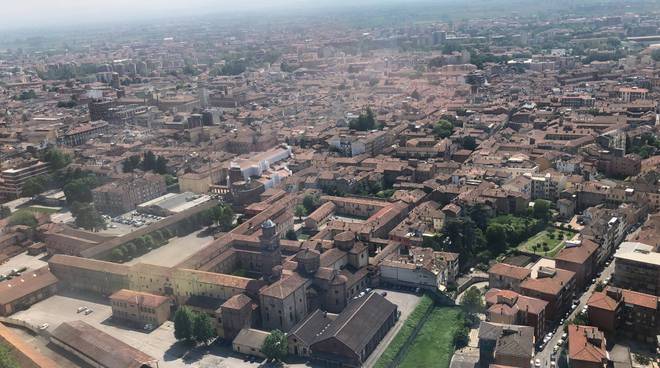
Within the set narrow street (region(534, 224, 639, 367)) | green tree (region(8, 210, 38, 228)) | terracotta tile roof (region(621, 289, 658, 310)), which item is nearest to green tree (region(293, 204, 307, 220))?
green tree (region(8, 210, 38, 228))

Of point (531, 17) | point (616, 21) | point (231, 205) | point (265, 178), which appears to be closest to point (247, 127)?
point (265, 178)

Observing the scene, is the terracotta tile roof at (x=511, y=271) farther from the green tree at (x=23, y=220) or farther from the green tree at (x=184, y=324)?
the green tree at (x=23, y=220)

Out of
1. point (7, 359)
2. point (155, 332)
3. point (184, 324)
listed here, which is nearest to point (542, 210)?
point (184, 324)

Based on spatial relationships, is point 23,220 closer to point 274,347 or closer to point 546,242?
point 274,347

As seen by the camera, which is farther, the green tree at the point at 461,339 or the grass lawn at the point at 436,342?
the green tree at the point at 461,339

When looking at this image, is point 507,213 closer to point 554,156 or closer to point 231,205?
point 554,156

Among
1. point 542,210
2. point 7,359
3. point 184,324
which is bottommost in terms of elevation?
point 542,210

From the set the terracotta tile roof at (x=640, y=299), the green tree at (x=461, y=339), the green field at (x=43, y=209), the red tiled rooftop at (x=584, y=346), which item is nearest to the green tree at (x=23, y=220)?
the green field at (x=43, y=209)
